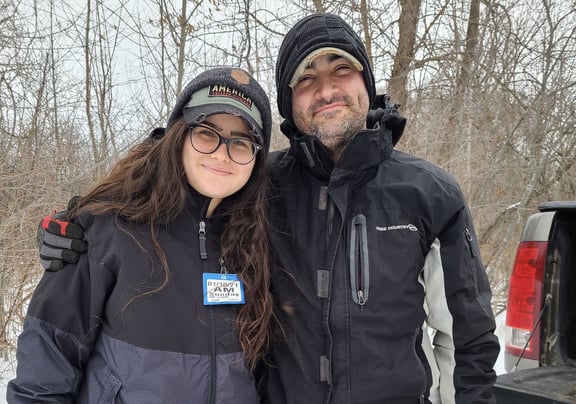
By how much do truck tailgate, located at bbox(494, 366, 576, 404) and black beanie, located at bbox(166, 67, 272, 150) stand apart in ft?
5.09

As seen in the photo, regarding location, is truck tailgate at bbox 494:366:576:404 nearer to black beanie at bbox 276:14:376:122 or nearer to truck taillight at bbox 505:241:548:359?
truck taillight at bbox 505:241:548:359

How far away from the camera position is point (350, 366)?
179cm

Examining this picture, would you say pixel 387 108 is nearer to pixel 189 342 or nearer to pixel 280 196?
pixel 280 196

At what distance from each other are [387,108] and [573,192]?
7651 mm

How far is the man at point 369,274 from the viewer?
1811 mm

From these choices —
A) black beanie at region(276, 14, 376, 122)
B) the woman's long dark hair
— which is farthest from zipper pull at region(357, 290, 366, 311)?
black beanie at region(276, 14, 376, 122)

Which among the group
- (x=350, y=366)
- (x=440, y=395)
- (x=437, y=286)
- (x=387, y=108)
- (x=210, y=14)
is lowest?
(x=440, y=395)

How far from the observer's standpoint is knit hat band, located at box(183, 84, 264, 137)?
71.2 inches

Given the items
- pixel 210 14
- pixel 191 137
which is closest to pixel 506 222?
pixel 210 14

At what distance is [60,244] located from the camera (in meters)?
1.57

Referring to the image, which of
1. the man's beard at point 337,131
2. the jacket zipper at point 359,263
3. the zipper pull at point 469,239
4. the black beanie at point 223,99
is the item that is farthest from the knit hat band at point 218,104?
the zipper pull at point 469,239

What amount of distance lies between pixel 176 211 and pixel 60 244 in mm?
421

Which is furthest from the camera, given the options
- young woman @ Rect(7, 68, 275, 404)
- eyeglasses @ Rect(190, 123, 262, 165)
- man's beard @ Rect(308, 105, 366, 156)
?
Result: man's beard @ Rect(308, 105, 366, 156)

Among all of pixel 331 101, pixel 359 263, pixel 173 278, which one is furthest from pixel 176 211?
pixel 331 101
